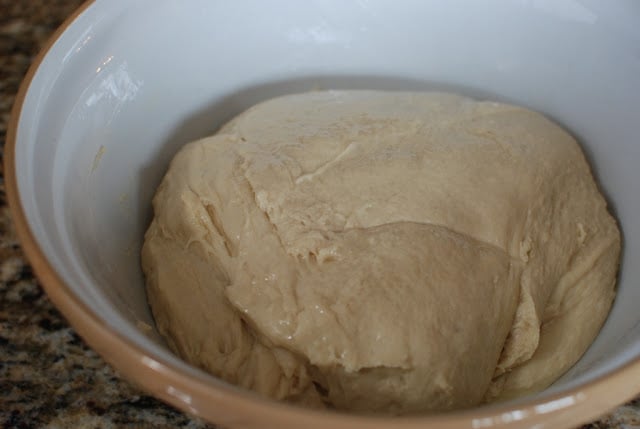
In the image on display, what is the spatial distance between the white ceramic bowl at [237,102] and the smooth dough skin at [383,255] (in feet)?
0.21

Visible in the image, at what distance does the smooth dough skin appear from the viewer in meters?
0.80

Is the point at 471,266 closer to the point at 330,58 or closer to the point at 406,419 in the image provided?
the point at 406,419

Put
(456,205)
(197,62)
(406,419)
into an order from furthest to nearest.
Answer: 1. (197,62)
2. (456,205)
3. (406,419)

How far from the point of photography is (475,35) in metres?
1.17

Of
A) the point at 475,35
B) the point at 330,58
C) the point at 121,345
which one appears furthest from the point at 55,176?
the point at 475,35

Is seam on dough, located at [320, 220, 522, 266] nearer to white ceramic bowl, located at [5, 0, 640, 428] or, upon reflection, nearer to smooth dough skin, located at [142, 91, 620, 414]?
smooth dough skin, located at [142, 91, 620, 414]

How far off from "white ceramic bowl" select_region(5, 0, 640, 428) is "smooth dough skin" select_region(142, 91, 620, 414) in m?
0.06

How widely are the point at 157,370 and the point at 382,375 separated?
0.31 metres

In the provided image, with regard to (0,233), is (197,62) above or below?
above

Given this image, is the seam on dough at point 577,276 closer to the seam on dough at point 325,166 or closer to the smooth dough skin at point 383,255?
the smooth dough skin at point 383,255

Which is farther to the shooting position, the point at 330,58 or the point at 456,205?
the point at 330,58

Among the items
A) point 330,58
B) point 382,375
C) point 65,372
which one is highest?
point 330,58

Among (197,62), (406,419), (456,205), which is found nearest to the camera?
(406,419)

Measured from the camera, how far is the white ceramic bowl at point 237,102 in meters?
0.59
